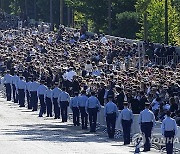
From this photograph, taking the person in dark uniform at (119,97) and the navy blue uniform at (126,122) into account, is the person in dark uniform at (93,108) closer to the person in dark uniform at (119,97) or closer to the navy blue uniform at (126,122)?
the person in dark uniform at (119,97)

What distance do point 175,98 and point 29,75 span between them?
1733 cm

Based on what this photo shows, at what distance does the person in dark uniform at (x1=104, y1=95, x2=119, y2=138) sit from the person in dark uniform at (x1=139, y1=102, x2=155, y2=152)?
355 centimetres

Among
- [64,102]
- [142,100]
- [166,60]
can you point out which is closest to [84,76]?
[64,102]

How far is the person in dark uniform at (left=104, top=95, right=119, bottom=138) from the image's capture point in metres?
38.8

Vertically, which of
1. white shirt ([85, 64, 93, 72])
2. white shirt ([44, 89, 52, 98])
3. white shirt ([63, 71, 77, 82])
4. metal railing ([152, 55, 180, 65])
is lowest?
white shirt ([44, 89, 52, 98])

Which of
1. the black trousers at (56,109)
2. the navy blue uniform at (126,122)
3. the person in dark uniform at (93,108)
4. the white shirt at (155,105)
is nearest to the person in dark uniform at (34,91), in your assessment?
the black trousers at (56,109)

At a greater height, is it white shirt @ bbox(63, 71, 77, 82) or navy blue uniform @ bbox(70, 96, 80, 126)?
white shirt @ bbox(63, 71, 77, 82)

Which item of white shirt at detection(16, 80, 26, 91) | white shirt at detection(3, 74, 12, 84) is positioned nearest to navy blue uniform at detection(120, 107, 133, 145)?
white shirt at detection(16, 80, 26, 91)

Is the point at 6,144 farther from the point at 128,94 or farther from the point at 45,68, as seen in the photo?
the point at 45,68

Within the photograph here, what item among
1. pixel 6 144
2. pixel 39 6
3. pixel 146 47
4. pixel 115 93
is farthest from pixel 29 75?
pixel 39 6

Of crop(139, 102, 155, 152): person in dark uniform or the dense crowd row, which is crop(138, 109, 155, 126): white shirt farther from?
the dense crowd row

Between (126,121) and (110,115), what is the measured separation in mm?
1916

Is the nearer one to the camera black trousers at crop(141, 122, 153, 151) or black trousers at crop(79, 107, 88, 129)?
black trousers at crop(141, 122, 153, 151)

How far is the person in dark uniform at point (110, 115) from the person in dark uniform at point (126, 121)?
1.62 meters
